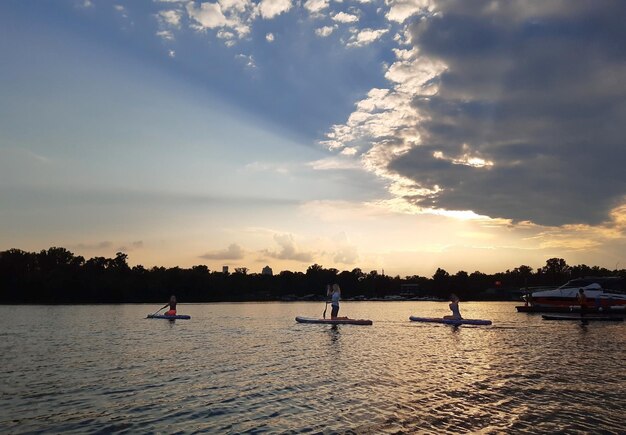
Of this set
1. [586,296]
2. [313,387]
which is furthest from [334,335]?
[586,296]

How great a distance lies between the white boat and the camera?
69625mm

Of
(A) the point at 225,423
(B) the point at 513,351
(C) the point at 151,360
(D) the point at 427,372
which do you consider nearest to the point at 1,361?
(C) the point at 151,360

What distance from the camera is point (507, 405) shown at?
55.3 feet

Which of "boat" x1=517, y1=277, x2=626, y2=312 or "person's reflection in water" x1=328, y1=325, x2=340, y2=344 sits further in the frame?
"boat" x1=517, y1=277, x2=626, y2=312

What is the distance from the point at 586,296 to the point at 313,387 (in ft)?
212

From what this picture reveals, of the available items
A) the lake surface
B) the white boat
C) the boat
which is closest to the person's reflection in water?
the lake surface

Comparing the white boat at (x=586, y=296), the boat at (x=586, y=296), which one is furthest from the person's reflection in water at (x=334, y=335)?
the white boat at (x=586, y=296)

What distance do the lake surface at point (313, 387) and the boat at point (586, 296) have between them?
38.1 meters

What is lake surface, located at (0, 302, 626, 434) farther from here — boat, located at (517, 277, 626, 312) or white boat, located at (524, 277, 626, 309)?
white boat, located at (524, 277, 626, 309)

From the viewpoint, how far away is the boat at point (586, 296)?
6950 centimetres

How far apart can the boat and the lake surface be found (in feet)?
125

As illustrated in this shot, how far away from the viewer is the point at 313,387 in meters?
A: 19.9

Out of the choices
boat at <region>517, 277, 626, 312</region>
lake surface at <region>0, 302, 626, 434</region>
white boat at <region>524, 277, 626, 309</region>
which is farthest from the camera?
white boat at <region>524, 277, 626, 309</region>

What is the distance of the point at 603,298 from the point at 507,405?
210ft
